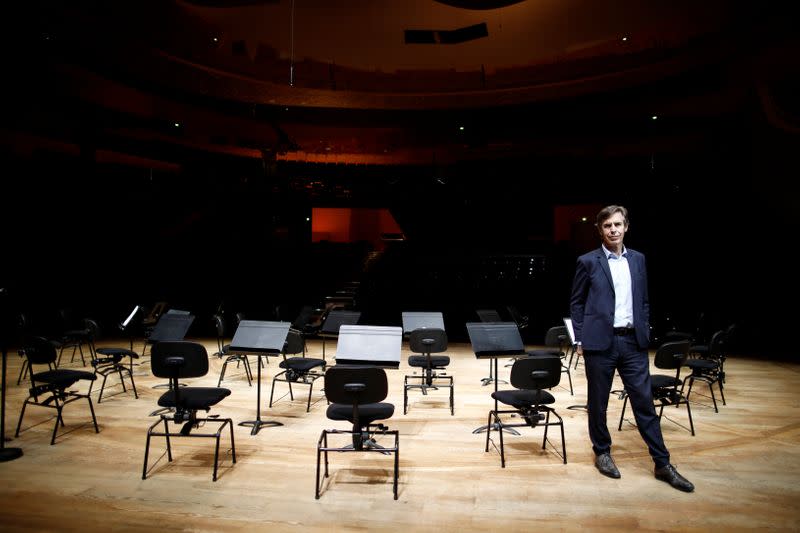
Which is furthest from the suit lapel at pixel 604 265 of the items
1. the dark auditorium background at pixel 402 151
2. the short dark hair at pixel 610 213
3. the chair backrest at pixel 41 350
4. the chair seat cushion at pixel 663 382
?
the dark auditorium background at pixel 402 151

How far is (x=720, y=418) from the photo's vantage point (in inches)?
191

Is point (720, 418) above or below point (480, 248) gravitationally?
below

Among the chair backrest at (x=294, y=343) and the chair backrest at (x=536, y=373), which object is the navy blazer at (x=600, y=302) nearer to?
the chair backrest at (x=536, y=373)

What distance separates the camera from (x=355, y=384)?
3035 millimetres

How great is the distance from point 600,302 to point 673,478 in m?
1.22

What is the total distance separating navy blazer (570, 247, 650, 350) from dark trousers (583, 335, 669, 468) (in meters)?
0.06

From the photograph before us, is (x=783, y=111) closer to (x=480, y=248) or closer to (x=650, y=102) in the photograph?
(x=650, y=102)

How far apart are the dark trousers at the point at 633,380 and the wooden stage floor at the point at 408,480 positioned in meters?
0.33

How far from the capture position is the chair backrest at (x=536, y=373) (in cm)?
353

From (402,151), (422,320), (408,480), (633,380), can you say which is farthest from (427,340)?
(402,151)

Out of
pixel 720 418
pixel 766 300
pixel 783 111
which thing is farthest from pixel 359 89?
pixel 720 418

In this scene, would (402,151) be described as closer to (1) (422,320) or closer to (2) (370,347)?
(1) (422,320)

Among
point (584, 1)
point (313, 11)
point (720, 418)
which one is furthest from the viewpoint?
point (313, 11)

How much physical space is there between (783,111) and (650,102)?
3.66 metres
